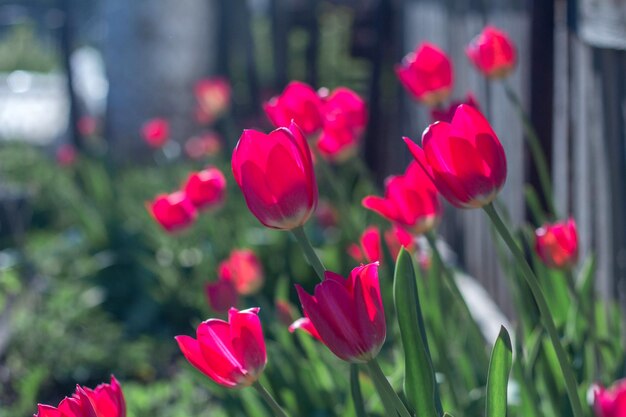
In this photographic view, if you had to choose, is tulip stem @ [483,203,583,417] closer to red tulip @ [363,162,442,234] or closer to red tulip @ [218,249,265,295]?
red tulip @ [363,162,442,234]

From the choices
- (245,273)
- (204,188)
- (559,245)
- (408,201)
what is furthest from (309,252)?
(245,273)

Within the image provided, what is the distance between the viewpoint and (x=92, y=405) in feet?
3.43

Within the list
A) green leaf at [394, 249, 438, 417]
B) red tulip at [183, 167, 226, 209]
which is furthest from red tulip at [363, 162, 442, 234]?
red tulip at [183, 167, 226, 209]

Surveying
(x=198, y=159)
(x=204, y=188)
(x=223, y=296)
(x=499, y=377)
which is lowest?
(x=198, y=159)

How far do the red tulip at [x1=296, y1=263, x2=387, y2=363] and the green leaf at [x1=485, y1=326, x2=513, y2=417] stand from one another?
16 centimetres

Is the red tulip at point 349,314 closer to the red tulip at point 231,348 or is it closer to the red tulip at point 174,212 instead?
the red tulip at point 231,348

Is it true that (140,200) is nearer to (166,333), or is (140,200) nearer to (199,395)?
(166,333)

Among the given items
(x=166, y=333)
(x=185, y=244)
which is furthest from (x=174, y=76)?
(x=166, y=333)

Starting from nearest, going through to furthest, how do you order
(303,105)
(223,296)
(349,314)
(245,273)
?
(349,314), (303,105), (223,296), (245,273)

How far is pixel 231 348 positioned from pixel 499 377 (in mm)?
288

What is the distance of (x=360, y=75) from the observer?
6.38 metres

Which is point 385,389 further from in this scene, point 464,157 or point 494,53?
point 494,53

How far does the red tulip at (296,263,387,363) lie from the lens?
0.93m

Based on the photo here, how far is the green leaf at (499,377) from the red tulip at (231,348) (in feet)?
0.81
